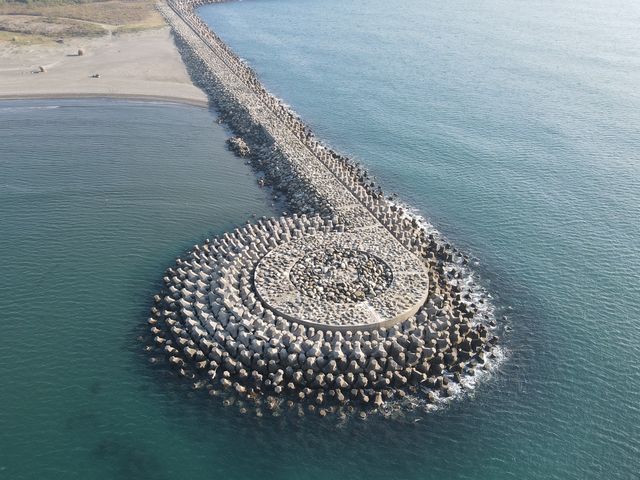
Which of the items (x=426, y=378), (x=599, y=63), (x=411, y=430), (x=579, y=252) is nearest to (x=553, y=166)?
(x=579, y=252)

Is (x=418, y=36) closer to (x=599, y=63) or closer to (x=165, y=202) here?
(x=599, y=63)

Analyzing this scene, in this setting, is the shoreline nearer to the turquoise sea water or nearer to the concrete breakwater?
the turquoise sea water

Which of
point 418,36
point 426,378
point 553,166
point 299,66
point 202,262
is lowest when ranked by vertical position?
point 426,378

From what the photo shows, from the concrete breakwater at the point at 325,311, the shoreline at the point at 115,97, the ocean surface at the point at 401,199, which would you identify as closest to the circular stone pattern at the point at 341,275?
the concrete breakwater at the point at 325,311

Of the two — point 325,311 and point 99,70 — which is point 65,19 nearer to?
point 99,70

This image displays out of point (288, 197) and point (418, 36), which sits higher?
point (418, 36)

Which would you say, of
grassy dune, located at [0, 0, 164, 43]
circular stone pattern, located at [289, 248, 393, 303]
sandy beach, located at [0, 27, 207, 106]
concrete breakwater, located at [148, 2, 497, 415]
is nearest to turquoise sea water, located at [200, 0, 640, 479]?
concrete breakwater, located at [148, 2, 497, 415]
